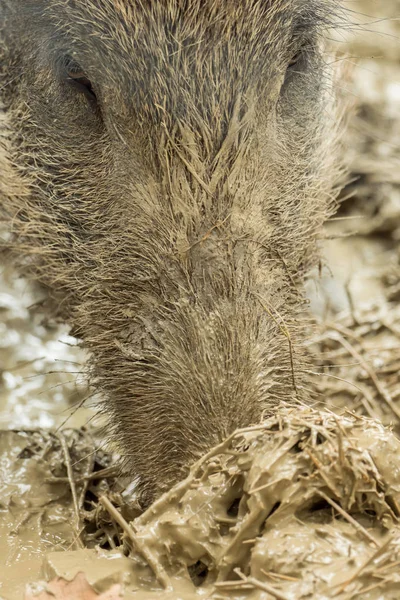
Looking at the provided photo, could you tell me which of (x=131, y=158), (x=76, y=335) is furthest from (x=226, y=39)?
(x=76, y=335)

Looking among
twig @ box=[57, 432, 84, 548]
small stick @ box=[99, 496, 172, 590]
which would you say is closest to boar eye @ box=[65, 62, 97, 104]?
twig @ box=[57, 432, 84, 548]

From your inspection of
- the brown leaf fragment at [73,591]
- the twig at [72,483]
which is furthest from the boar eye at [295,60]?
the brown leaf fragment at [73,591]

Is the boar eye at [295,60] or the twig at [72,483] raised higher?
the boar eye at [295,60]

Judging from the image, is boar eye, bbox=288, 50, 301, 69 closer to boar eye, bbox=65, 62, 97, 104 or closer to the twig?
boar eye, bbox=65, 62, 97, 104

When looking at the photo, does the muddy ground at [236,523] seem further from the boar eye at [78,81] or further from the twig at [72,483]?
the boar eye at [78,81]

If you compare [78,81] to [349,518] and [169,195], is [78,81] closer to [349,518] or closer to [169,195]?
[169,195]

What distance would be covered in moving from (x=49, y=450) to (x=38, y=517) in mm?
517

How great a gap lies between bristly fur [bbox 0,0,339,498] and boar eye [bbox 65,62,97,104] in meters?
0.03

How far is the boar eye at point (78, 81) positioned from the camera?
330 centimetres

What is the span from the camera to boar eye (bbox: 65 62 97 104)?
10.8 ft

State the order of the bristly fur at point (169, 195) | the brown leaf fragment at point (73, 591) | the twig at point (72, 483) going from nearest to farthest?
the brown leaf fragment at point (73, 591) < the bristly fur at point (169, 195) < the twig at point (72, 483)

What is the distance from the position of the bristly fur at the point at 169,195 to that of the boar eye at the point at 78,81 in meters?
0.03

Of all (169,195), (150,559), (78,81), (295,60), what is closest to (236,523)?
(150,559)

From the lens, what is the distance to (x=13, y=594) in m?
2.56
